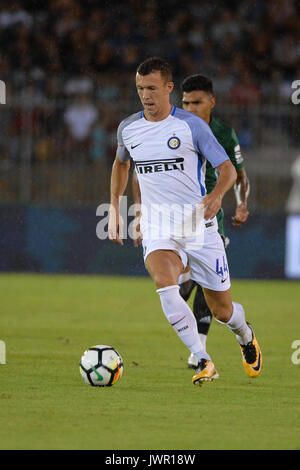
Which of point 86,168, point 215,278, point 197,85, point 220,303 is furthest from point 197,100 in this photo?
point 86,168

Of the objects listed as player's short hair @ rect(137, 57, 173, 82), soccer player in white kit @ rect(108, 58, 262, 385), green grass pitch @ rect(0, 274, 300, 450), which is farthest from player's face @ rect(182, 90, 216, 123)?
green grass pitch @ rect(0, 274, 300, 450)

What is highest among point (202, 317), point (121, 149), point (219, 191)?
point (121, 149)

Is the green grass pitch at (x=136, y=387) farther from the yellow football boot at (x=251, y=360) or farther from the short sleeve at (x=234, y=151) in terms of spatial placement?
the short sleeve at (x=234, y=151)

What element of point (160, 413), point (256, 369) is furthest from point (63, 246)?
point (160, 413)

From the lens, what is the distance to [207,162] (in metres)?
8.17

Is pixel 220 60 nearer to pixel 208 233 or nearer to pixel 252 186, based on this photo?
pixel 252 186

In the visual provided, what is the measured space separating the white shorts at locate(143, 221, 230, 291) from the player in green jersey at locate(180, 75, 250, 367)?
81 centimetres

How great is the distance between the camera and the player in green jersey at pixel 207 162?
8.19 meters

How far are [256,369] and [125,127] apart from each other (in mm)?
2180

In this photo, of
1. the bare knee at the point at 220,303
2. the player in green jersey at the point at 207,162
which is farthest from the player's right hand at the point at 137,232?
the bare knee at the point at 220,303

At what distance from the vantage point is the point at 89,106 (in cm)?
1728

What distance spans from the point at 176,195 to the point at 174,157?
285 mm

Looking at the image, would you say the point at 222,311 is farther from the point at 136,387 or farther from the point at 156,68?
the point at 156,68
